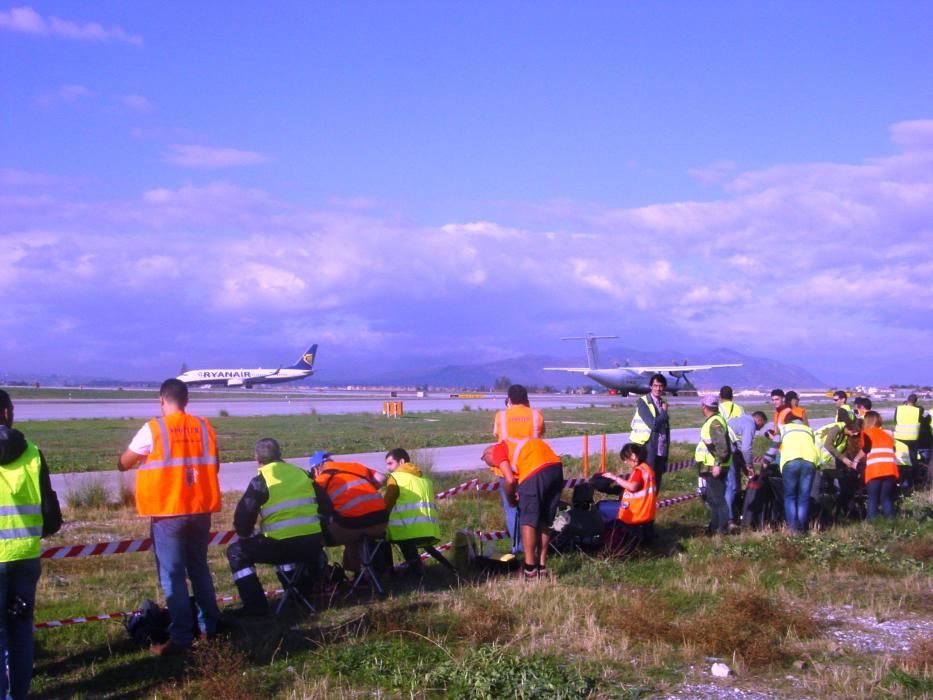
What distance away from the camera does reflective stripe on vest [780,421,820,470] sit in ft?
38.3

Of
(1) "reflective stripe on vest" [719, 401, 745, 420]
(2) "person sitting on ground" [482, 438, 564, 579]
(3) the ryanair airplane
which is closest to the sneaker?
(2) "person sitting on ground" [482, 438, 564, 579]

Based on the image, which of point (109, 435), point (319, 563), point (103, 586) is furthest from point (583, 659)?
→ point (109, 435)

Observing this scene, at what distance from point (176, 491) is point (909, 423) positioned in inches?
514

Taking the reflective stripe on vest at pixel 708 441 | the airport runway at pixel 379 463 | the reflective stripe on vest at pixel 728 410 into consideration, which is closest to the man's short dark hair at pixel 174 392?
the reflective stripe on vest at pixel 708 441

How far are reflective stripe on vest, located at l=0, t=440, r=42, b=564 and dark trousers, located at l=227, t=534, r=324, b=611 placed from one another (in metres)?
2.34

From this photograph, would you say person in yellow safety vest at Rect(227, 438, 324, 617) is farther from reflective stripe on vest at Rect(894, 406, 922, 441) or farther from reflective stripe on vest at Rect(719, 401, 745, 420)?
reflective stripe on vest at Rect(894, 406, 922, 441)

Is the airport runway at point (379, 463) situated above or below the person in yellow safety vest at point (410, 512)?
below

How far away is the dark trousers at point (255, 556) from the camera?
7.72 metres

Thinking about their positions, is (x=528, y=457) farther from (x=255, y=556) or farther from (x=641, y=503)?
(x=255, y=556)

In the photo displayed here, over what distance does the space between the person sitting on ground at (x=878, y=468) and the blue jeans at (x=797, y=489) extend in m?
1.55

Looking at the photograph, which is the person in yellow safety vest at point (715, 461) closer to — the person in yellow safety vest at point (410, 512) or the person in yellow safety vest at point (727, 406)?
the person in yellow safety vest at point (727, 406)

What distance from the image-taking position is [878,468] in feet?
41.6

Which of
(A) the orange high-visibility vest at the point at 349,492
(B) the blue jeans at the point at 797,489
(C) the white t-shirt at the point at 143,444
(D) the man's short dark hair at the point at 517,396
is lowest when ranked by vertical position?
(B) the blue jeans at the point at 797,489

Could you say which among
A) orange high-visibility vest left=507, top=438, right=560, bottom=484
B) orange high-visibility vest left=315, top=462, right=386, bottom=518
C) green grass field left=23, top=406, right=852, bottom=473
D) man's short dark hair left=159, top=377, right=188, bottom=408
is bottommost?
green grass field left=23, top=406, right=852, bottom=473
